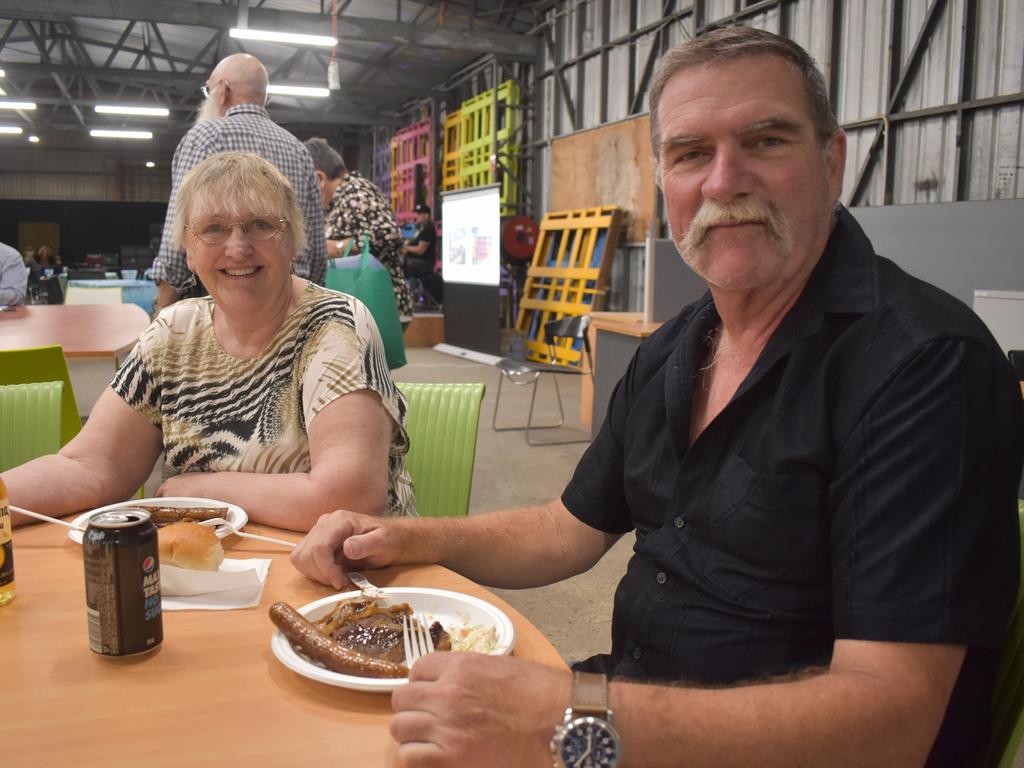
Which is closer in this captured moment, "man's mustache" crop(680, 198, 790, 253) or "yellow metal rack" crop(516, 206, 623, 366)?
"man's mustache" crop(680, 198, 790, 253)

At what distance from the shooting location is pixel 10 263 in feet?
A: 18.6

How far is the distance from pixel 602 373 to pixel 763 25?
4.05 meters

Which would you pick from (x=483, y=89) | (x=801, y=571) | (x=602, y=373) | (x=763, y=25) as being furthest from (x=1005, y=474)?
(x=483, y=89)

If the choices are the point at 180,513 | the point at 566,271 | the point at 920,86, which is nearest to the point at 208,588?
the point at 180,513

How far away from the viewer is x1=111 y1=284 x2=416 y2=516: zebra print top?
1846 mm

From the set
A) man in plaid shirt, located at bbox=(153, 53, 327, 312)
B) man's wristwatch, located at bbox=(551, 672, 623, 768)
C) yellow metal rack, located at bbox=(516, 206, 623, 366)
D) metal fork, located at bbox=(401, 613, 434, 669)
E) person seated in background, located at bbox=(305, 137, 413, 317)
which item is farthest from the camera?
yellow metal rack, located at bbox=(516, 206, 623, 366)

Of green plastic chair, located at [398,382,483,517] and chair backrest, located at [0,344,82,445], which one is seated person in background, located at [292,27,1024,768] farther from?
chair backrest, located at [0,344,82,445]

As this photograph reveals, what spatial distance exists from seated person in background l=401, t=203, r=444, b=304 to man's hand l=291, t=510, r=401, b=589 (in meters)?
11.8

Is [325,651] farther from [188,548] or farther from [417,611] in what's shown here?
[188,548]

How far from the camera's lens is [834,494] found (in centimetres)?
107

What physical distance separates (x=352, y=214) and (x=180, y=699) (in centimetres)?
326

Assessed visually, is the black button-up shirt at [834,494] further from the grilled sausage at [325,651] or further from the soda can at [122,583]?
the soda can at [122,583]

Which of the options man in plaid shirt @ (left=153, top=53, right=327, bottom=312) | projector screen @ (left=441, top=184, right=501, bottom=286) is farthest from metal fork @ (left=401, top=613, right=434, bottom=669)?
projector screen @ (left=441, top=184, right=501, bottom=286)

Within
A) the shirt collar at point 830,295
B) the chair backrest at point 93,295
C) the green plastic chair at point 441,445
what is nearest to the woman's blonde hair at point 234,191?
the green plastic chair at point 441,445
